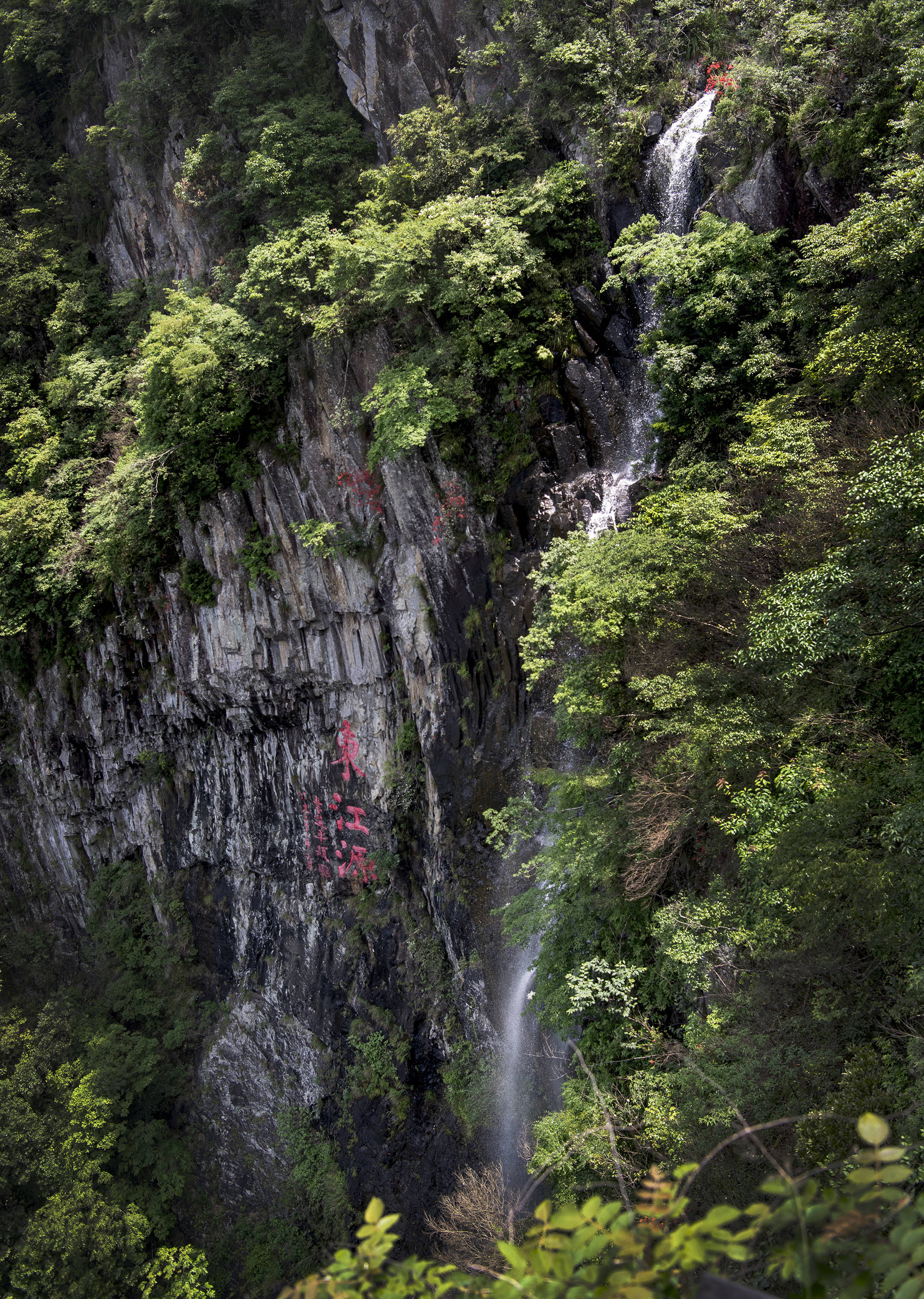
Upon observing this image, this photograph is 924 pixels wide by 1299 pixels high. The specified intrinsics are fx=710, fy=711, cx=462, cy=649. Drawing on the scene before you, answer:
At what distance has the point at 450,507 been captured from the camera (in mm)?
11836

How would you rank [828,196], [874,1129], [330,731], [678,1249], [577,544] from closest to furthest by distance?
[874,1129] → [678,1249] → [828,196] → [577,544] → [330,731]

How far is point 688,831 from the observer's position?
755 centimetres

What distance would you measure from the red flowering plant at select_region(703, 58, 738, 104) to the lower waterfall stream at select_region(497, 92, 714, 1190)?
0.22m

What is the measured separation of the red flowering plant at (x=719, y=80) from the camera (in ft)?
32.3

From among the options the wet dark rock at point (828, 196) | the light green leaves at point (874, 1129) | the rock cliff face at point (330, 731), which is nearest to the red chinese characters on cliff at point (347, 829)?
the rock cliff face at point (330, 731)

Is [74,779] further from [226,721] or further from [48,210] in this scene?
[48,210]

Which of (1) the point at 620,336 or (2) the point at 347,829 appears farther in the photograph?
(2) the point at 347,829

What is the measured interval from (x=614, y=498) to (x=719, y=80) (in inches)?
241

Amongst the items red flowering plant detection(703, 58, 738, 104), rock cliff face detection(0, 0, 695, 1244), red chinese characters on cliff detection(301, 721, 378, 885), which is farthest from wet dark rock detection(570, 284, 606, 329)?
red chinese characters on cliff detection(301, 721, 378, 885)

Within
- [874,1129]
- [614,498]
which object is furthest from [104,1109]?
[874,1129]

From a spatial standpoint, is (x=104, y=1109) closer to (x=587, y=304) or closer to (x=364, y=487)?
(x=364, y=487)

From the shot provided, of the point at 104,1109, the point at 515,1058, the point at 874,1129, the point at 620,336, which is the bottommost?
the point at 104,1109

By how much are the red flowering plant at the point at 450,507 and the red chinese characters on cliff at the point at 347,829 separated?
5037 millimetres

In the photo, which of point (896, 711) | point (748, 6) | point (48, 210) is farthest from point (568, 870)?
point (48, 210)
